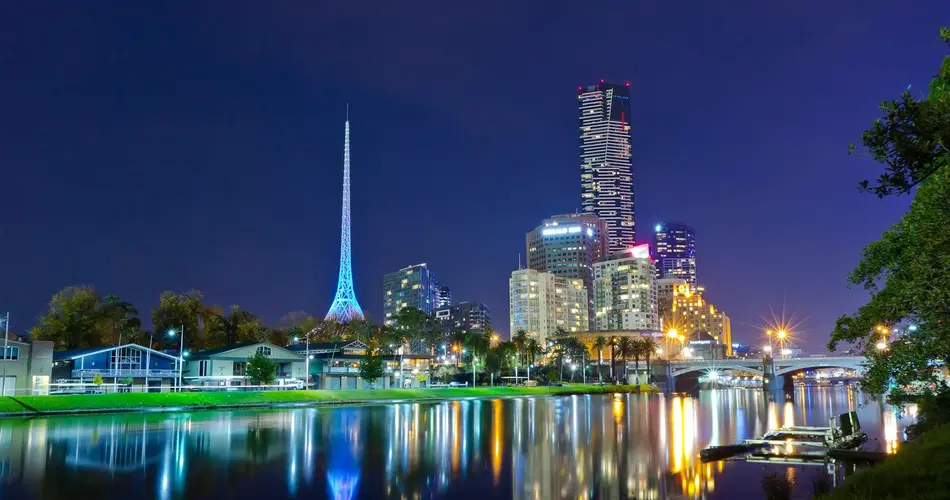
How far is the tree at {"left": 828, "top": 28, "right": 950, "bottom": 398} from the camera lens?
811 inches

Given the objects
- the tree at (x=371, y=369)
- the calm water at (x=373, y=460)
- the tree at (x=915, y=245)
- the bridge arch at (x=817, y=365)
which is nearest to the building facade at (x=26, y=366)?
the calm water at (x=373, y=460)

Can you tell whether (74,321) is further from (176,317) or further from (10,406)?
(10,406)

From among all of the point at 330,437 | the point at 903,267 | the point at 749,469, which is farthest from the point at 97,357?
the point at 903,267

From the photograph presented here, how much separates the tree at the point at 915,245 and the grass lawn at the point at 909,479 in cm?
279

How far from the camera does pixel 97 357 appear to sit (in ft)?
341

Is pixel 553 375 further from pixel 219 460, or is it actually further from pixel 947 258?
pixel 947 258

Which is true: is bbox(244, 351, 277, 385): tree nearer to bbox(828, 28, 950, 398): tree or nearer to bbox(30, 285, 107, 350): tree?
bbox(30, 285, 107, 350): tree

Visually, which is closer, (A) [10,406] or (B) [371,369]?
(A) [10,406]

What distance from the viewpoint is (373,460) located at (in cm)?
3878

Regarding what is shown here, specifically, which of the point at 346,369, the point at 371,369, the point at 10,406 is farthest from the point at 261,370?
the point at 10,406

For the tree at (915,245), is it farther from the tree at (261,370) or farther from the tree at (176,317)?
the tree at (176,317)

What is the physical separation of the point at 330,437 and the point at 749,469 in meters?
27.8

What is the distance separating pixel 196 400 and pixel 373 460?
57538 mm

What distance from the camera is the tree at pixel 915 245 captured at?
20.6 meters
